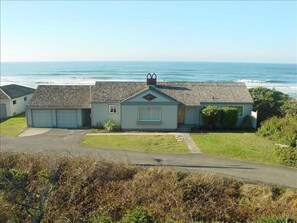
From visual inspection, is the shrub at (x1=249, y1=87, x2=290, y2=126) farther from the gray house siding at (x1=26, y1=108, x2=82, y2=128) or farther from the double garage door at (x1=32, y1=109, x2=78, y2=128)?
the double garage door at (x1=32, y1=109, x2=78, y2=128)

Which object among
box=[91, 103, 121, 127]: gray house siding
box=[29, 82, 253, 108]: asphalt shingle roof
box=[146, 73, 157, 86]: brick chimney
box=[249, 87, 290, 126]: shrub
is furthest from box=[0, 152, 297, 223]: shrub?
box=[249, 87, 290, 126]: shrub

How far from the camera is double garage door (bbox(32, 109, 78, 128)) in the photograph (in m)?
31.2

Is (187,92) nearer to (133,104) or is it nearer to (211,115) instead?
(211,115)

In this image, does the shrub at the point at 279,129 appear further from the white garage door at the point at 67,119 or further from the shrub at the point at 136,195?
the white garage door at the point at 67,119

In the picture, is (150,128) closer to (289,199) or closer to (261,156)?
(261,156)

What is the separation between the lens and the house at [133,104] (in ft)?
98.6

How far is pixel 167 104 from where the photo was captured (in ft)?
98.2

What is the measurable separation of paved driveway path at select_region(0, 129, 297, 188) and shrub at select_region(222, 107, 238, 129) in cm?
928

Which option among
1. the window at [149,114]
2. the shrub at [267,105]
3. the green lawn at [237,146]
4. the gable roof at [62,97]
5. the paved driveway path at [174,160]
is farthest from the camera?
the shrub at [267,105]

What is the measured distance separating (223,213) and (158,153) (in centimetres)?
842

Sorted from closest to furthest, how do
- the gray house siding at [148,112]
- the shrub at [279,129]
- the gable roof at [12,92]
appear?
1. the shrub at [279,129]
2. the gray house siding at [148,112]
3. the gable roof at [12,92]

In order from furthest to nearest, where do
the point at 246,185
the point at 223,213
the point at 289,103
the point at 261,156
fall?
the point at 289,103 < the point at 261,156 < the point at 246,185 < the point at 223,213

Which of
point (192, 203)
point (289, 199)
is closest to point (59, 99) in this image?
point (192, 203)

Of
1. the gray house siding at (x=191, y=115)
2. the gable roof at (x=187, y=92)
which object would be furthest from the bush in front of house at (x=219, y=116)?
the gable roof at (x=187, y=92)
